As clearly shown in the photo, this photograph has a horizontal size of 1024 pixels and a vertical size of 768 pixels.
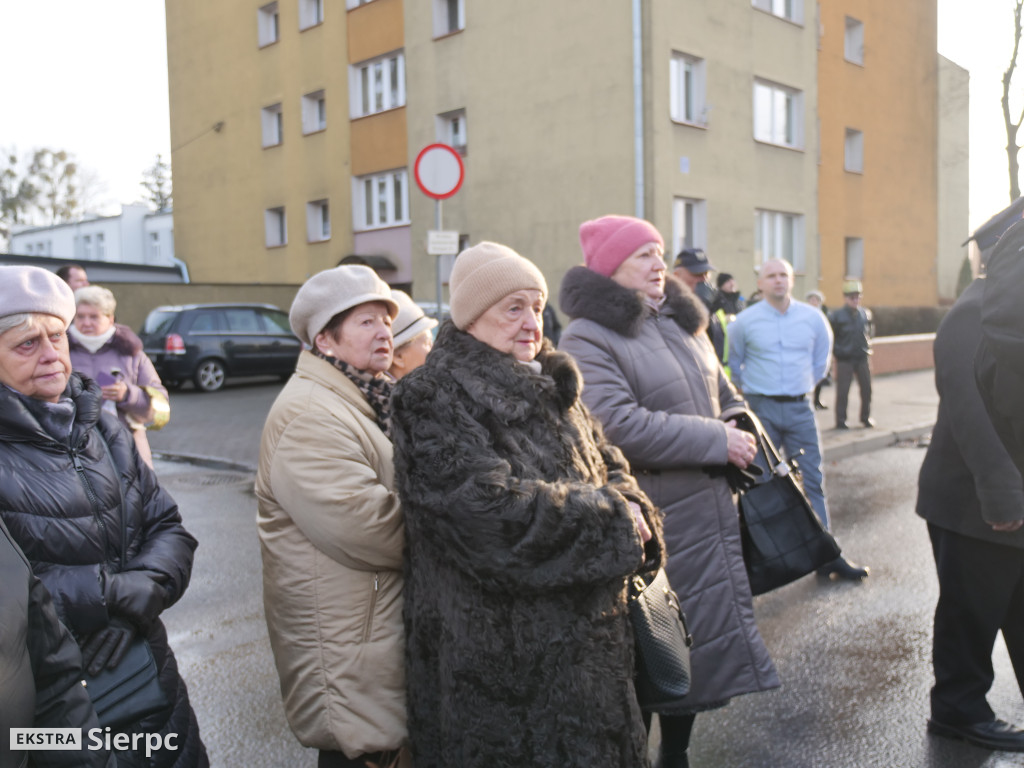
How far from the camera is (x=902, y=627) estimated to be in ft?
15.4

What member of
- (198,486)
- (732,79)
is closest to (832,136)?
(732,79)

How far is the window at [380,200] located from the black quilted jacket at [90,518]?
21.0 meters

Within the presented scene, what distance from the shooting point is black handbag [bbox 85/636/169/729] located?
2105mm

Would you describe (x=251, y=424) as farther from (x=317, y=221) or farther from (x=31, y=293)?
(x=317, y=221)

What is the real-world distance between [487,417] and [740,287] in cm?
1856

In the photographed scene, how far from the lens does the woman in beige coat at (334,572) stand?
7.76ft

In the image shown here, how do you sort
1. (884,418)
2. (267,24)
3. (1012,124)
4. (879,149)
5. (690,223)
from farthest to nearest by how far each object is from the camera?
(267,24)
(1012,124)
(879,149)
(690,223)
(884,418)

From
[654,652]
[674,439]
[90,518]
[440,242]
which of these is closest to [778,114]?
[440,242]

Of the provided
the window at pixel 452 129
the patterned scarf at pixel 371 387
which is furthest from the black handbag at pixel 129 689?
the window at pixel 452 129

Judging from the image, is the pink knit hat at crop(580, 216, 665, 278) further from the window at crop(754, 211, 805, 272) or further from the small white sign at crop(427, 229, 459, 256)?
the window at crop(754, 211, 805, 272)

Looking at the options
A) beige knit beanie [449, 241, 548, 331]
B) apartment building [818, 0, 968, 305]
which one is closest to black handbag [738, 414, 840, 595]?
beige knit beanie [449, 241, 548, 331]

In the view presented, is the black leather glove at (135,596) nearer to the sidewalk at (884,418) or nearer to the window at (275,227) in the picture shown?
the sidewalk at (884,418)

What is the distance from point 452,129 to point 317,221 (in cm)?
575

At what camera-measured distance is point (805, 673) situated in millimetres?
4160
